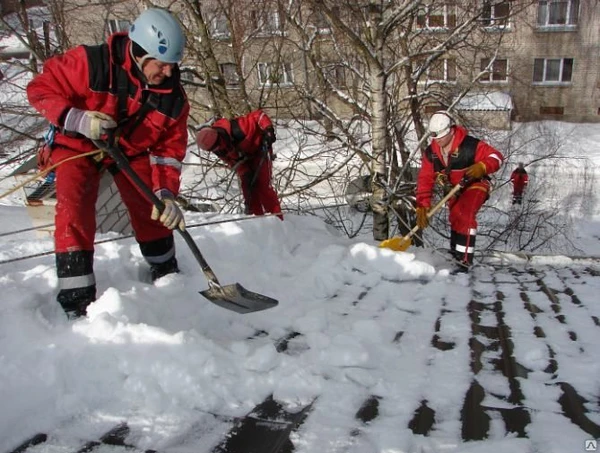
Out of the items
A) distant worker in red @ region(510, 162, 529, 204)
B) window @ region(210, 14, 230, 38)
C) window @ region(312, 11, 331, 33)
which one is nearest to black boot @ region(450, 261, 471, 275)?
window @ region(312, 11, 331, 33)

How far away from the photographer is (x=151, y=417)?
205 cm

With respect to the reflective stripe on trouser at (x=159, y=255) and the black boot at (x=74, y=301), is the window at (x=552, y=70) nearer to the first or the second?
the reflective stripe on trouser at (x=159, y=255)

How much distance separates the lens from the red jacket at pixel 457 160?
16.4 ft

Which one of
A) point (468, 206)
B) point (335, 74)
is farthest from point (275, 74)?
point (468, 206)

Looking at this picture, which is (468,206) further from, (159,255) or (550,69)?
(550,69)

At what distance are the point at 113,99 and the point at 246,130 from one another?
7.46 ft

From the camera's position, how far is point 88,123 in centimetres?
267

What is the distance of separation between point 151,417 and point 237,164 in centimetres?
360

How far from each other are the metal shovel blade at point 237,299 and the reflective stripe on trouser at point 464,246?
2748 mm

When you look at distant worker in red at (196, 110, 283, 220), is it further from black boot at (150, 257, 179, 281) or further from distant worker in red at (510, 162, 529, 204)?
distant worker in red at (510, 162, 529, 204)

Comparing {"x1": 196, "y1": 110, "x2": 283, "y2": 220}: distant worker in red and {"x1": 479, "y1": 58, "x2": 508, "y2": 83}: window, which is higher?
{"x1": 479, "y1": 58, "x2": 508, "y2": 83}: window

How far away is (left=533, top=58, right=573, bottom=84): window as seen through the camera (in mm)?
20656

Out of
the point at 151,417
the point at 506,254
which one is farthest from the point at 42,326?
the point at 506,254

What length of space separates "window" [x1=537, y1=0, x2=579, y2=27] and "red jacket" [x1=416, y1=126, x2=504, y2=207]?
59.7 feet
